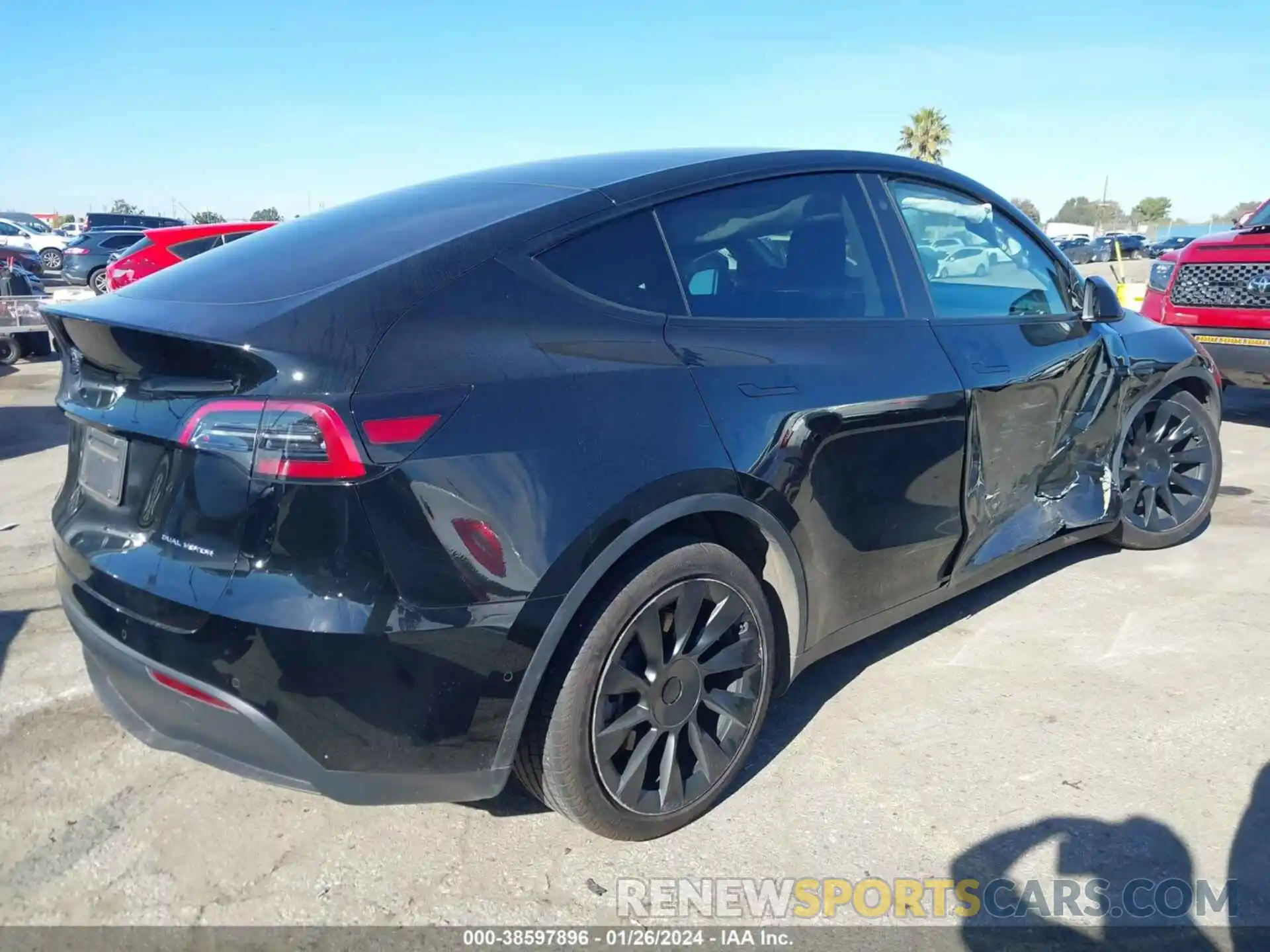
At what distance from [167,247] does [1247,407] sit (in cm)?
1234

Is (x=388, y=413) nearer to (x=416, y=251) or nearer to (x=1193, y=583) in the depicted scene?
(x=416, y=251)

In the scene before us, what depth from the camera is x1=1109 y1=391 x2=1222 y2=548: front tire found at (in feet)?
14.7

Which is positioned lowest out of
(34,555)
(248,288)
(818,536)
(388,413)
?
(34,555)

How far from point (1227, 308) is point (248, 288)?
6974 millimetres

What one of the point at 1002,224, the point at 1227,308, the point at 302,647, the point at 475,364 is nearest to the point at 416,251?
the point at 475,364

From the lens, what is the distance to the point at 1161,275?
7746 mm

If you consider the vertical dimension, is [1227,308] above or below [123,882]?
above

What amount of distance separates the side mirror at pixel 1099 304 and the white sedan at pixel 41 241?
31266 mm

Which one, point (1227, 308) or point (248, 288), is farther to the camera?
point (1227, 308)

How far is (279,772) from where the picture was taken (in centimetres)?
212

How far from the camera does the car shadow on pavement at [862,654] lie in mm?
3094

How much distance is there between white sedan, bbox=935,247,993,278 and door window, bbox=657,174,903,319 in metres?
0.38

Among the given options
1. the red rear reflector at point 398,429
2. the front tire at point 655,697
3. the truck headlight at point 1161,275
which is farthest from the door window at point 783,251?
the truck headlight at point 1161,275

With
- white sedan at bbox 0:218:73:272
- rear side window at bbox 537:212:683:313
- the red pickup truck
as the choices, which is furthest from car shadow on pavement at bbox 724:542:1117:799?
white sedan at bbox 0:218:73:272
